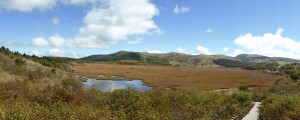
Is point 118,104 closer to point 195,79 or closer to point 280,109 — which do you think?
point 280,109

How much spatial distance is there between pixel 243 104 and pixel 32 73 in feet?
107

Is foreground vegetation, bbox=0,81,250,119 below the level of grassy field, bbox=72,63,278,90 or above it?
above

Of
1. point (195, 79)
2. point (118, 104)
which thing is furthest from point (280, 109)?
point (195, 79)

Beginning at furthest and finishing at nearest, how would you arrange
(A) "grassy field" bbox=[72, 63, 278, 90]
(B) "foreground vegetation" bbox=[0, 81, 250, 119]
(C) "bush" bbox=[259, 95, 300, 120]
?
(A) "grassy field" bbox=[72, 63, 278, 90]
(C) "bush" bbox=[259, 95, 300, 120]
(B) "foreground vegetation" bbox=[0, 81, 250, 119]

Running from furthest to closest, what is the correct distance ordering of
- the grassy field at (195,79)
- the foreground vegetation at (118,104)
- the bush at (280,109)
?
the grassy field at (195,79) < the bush at (280,109) < the foreground vegetation at (118,104)

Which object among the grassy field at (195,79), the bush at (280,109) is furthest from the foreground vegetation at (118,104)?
the grassy field at (195,79)

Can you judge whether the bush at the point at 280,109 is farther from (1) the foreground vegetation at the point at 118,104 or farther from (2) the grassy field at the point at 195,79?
(2) the grassy field at the point at 195,79

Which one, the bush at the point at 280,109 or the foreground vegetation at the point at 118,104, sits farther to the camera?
the bush at the point at 280,109

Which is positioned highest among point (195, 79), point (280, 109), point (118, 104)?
point (118, 104)

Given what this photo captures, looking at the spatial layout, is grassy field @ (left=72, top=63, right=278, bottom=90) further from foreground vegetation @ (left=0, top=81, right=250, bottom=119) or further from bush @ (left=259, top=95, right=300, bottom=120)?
foreground vegetation @ (left=0, top=81, right=250, bottom=119)

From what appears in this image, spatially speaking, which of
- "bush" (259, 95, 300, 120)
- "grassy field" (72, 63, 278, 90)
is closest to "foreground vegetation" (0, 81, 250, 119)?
"bush" (259, 95, 300, 120)

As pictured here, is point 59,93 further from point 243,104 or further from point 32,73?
point 32,73

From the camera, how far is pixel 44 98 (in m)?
25.4

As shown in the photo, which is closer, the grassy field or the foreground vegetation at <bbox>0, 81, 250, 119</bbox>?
the foreground vegetation at <bbox>0, 81, 250, 119</bbox>
